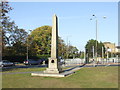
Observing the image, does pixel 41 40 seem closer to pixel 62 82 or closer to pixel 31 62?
pixel 31 62

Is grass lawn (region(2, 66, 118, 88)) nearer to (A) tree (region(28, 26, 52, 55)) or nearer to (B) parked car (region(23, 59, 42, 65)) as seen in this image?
(B) parked car (region(23, 59, 42, 65))

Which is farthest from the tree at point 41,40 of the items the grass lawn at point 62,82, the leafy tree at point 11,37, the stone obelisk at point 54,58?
the grass lawn at point 62,82

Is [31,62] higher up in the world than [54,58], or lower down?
lower down

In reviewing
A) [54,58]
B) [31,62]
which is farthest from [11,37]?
[54,58]

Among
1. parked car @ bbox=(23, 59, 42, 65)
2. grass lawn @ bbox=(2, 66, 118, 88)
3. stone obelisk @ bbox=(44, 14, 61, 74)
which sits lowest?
parked car @ bbox=(23, 59, 42, 65)

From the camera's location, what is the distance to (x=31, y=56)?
5272 centimetres

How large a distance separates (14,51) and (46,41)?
59.2ft

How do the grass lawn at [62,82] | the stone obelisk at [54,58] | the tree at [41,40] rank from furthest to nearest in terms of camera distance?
the tree at [41,40] < the stone obelisk at [54,58] < the grass lawn at [62,82]

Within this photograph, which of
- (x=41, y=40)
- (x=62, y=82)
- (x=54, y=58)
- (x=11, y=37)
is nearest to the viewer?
(x=62, y=82)

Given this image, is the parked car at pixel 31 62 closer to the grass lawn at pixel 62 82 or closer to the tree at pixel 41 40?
the tree at pixel 41 40

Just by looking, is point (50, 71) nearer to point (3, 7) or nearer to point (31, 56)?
point (3, 7)

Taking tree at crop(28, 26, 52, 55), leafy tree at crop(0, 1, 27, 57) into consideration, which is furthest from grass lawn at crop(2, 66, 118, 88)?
tree at crop(28, 26, 52, 55)

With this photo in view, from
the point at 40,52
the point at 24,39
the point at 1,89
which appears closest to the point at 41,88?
the point at 1,89

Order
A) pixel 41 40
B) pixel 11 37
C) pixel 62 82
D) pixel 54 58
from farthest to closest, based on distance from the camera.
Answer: pixel 41 40 → pixel 11 37 → pixel 54 58 → pixel 62 82
